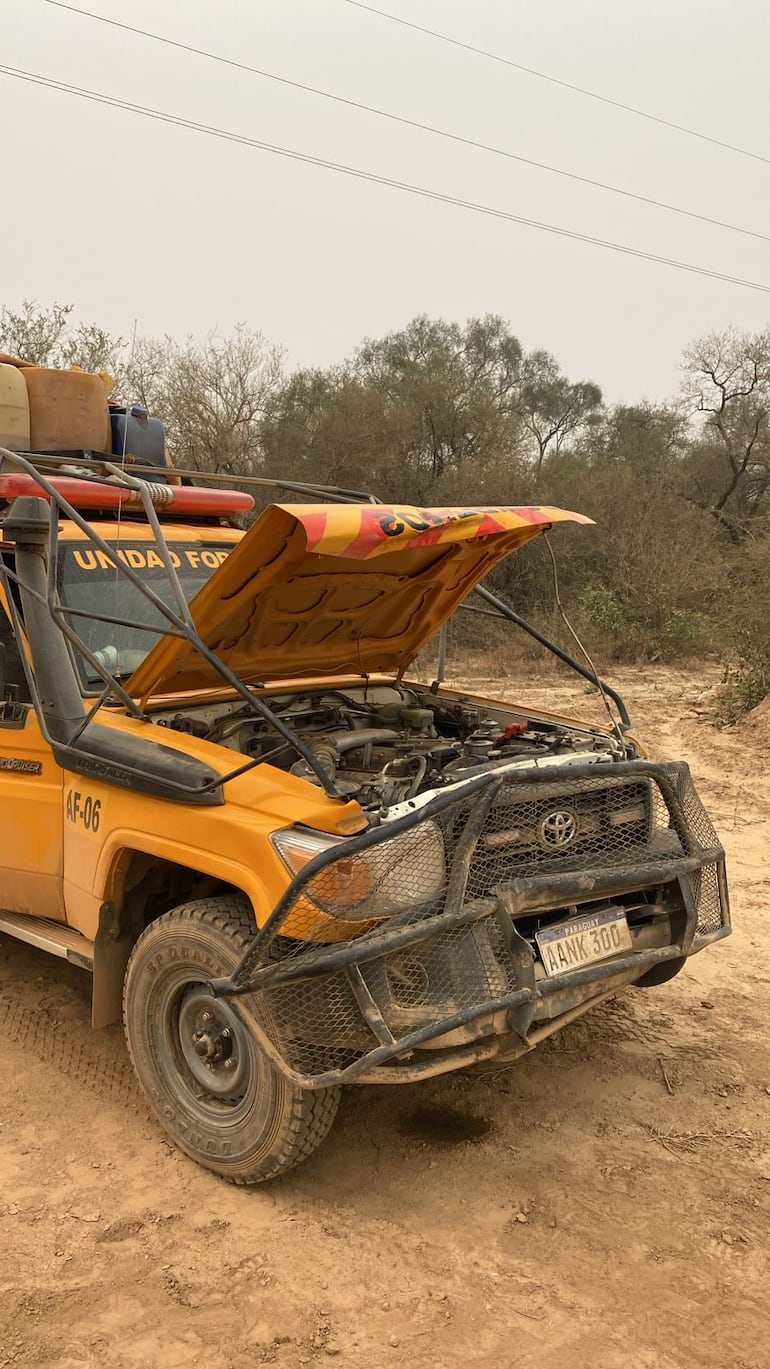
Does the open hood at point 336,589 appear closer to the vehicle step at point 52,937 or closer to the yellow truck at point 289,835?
the yellow truck at point 289,835

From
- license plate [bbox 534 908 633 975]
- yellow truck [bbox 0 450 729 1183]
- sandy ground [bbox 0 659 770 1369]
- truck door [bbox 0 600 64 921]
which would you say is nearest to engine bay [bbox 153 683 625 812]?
yellow truck [bbox 0 450 729 1183]

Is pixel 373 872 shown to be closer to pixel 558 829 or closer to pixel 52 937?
pixel 558 829

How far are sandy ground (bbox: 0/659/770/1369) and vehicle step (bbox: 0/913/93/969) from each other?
0.49 meters

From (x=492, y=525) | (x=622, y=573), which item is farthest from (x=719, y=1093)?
(x=622, y=573)

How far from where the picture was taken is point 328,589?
13.5 ft

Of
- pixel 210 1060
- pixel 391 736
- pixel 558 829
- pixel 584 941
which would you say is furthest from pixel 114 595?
pixel 584 941

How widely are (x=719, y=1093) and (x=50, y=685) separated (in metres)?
2.90

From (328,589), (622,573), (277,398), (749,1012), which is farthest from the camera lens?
(277,398)

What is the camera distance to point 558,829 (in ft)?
10.8

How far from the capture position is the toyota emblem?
3277 mm

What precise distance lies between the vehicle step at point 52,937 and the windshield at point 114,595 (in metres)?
0.97

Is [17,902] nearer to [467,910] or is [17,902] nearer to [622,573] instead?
[467,910]

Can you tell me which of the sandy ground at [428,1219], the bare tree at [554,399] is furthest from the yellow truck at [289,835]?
the bare tree at [554,399]

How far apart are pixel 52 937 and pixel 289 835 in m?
1.45
